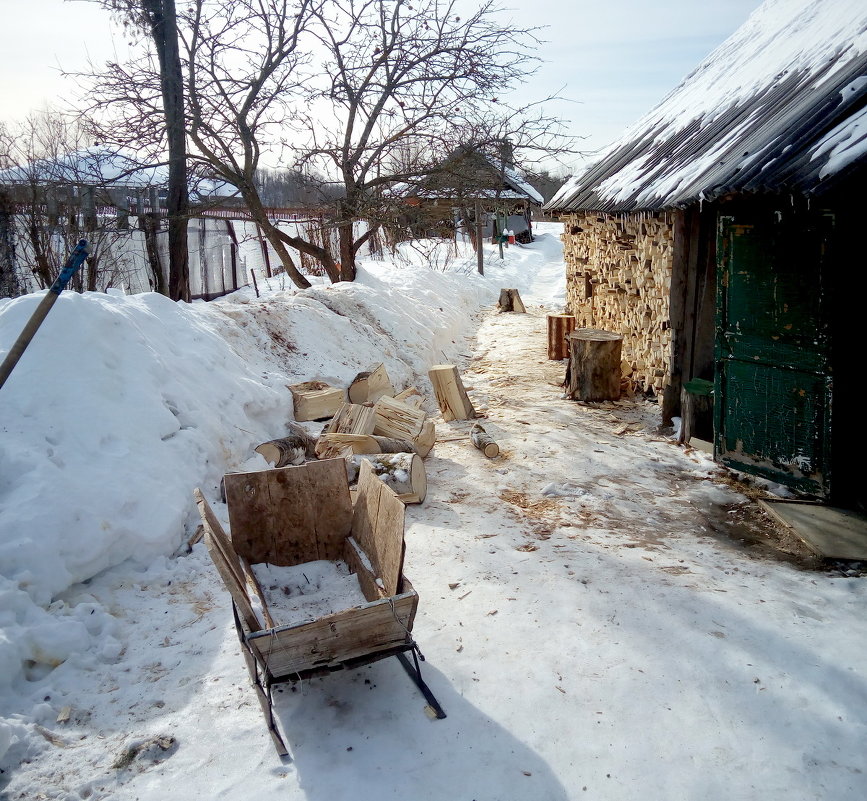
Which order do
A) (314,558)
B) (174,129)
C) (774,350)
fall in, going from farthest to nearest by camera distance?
1. (174,129)
2. (774,350)
3. (314,558)

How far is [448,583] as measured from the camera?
4754 millimetres

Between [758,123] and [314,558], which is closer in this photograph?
[314,558]

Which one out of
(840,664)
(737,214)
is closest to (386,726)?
(840,664)

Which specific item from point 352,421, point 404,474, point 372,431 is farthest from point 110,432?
point 372,431

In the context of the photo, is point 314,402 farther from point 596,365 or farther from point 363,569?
point 363,569

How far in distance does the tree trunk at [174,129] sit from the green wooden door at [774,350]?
8762 mm

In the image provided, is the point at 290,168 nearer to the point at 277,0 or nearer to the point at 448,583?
the point at 277,0

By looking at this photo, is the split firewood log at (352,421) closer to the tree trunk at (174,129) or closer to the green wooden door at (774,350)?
the green wooden door at (774,350)

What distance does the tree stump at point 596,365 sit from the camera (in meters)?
9.12

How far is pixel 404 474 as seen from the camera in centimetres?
615

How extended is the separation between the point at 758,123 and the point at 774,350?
7.21 ft

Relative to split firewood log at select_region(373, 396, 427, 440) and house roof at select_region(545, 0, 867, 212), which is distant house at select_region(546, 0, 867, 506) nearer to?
house roof at select_region(545, 0, 867, 212)

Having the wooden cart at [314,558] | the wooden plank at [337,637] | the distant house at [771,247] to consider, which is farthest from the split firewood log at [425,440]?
the wooden plank at [337,637]

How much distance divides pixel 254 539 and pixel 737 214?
4.91 m
